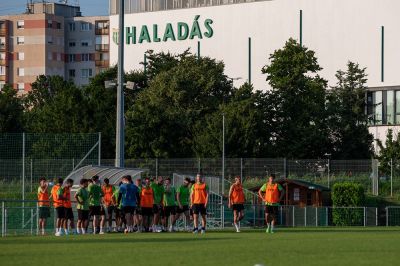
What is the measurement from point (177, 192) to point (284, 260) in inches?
750

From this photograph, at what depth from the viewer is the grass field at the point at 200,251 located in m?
23.0

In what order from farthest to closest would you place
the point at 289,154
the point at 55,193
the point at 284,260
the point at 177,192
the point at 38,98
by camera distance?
the point at 38,98
the point at 289,154
the point at 177,192
the point at 55,193
the point at 284,260

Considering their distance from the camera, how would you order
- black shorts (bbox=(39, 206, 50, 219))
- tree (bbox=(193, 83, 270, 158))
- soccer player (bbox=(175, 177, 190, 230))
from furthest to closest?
tree (bbox=(193, 83, 270, 158)) < soccer player (bbox=(175, 177, 190, 230)) < black shorts (bbox=(39, 206, 50, 219))

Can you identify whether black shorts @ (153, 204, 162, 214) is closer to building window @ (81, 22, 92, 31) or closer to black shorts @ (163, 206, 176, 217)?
black shorts @ (163, 206, 176, 217)

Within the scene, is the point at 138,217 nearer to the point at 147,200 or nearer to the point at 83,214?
the point at 147,200

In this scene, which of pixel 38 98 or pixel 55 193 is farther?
pixel 38 98

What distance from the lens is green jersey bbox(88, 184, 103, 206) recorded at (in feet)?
128

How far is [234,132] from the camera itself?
77.9 metres

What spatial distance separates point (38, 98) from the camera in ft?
412

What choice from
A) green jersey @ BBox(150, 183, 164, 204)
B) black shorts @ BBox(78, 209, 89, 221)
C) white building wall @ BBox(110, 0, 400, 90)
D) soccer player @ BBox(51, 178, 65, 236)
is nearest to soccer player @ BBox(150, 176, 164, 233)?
green jersey @ BBox(150, 183, 164, 204)

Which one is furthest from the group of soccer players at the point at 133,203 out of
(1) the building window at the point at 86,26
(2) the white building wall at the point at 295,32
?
(1) the building window at the point at 86,26

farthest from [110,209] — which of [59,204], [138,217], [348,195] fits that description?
[348,195]

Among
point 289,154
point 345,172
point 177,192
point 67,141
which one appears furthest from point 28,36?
point 177,192

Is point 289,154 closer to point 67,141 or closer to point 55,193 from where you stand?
point 67,141
